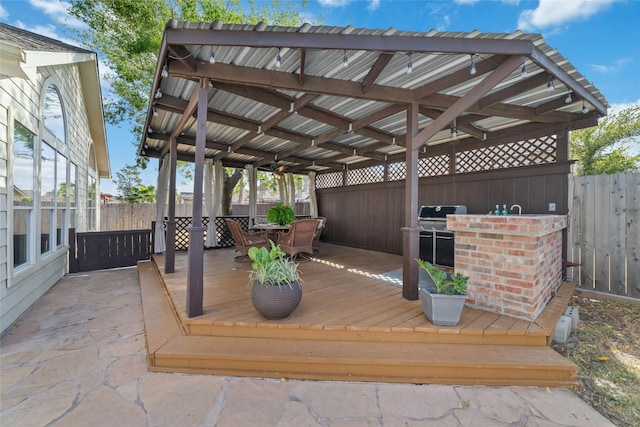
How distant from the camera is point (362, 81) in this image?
312 cm

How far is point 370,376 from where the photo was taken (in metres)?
2.16

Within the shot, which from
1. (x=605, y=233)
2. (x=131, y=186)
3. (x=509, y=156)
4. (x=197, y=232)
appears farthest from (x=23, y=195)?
(x=131, y=186)

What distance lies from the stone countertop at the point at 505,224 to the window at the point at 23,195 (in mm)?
5071

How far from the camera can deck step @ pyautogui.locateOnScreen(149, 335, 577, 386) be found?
83.6 inches

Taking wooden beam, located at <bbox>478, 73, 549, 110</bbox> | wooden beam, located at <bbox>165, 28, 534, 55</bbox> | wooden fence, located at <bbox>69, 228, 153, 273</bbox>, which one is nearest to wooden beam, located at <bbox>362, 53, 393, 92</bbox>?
wooden beam, located at <bbox>165, 28, 534, 55</bbox>

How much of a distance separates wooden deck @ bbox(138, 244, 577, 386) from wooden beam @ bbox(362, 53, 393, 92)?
2.48 m

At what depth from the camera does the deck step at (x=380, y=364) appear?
83.6 inches

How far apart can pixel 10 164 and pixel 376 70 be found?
13.4 feet

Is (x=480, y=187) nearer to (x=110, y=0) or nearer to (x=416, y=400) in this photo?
(x=416, y=400)

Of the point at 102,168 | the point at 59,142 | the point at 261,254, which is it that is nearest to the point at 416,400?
the point at 261,254

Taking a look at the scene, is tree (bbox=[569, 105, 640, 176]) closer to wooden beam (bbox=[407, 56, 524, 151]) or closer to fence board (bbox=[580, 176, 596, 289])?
fence board (bbox=[580, 176, 596, 289])

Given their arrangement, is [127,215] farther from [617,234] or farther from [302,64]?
[617,234]

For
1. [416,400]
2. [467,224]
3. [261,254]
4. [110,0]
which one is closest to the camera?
[416,400]

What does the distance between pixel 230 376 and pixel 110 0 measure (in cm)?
1108
